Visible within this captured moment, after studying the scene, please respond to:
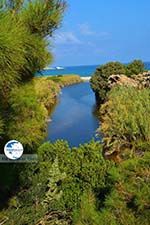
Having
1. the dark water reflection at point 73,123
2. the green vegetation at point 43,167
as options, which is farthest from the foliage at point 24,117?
the dark water reflection at point 73,123

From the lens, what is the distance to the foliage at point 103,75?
21797 mm

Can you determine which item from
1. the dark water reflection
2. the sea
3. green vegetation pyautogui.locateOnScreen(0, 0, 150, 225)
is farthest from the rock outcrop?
green vegetation pyautogui.locateOnScreen(0, 0, 150, 225)

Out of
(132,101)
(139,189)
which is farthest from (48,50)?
(132,101)

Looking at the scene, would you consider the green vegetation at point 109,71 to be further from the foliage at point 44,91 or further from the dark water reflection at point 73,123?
the foliage at point 44,91

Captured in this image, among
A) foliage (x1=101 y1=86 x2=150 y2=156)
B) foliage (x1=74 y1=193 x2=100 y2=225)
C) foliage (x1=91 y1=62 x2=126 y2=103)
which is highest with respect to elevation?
foliage (x1=91 y1=62 x2=126 y2=103)

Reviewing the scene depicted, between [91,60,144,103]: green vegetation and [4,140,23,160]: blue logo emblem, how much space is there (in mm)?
18133

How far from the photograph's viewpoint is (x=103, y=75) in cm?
2209

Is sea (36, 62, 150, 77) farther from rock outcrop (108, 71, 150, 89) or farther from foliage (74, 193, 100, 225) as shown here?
rock outcrop (108, 71, 150, 89)

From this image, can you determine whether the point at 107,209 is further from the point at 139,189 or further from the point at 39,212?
the point at 39,212

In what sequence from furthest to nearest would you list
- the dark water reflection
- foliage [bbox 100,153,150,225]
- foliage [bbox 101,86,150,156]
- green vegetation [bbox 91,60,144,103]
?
green vegetation [bbox 91,60,144,103] → the dark water reflection → foliage [bbox 101,86,150,156] → foliage [bbox 100,153,150,225]

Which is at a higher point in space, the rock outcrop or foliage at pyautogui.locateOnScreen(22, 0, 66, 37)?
the rock outcrop

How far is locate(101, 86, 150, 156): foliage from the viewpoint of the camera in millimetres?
9656

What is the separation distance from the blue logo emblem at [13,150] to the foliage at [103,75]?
59.5 feet

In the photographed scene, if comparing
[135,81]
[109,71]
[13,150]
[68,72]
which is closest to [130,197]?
[13,150]
